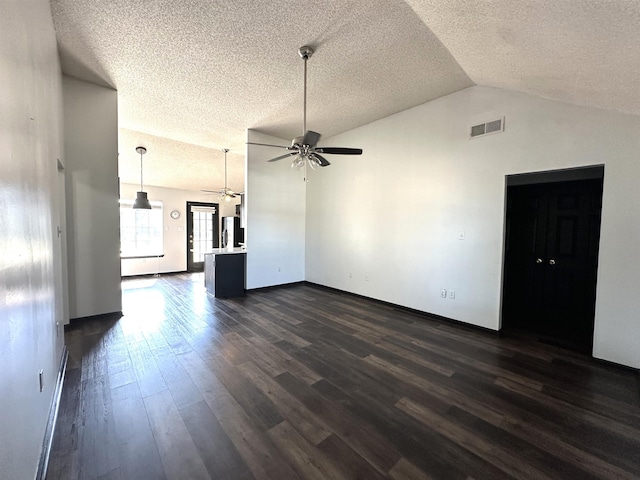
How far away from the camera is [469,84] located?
357cm

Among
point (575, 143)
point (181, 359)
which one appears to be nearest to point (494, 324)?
point (575, 143)

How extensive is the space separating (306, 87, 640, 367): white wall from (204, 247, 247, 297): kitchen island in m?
1.91

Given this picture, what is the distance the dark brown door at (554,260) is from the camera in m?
3.40

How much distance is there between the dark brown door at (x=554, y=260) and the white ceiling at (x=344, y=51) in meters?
1.39

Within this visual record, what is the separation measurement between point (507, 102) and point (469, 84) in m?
0.57

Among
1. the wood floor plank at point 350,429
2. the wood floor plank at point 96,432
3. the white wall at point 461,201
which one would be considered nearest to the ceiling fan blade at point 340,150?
the white wall at point 461,201

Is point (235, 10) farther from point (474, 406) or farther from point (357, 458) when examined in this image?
point (474, 406)

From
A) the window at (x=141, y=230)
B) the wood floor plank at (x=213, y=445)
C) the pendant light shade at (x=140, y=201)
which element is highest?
the pendant light shade at (x=140, y=201)

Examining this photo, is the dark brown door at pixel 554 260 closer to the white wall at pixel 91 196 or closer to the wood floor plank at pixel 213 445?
the wood floor plank at pixel 213 445

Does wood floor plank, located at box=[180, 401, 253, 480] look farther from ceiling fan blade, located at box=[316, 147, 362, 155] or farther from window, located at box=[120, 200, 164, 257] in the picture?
window, located at box=[120, 200, 164, 257]

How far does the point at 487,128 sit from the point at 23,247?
468 cm

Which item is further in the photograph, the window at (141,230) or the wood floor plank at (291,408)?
the window at (141,230)

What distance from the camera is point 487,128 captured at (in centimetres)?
350

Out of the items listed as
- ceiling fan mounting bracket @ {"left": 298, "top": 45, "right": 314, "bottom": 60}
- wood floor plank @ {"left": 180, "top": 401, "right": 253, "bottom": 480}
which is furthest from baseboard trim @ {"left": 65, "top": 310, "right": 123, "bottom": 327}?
ceiling fan mounting bracket @ {"left": 298, "top": 45, "right": 314, "bottom": 60}
